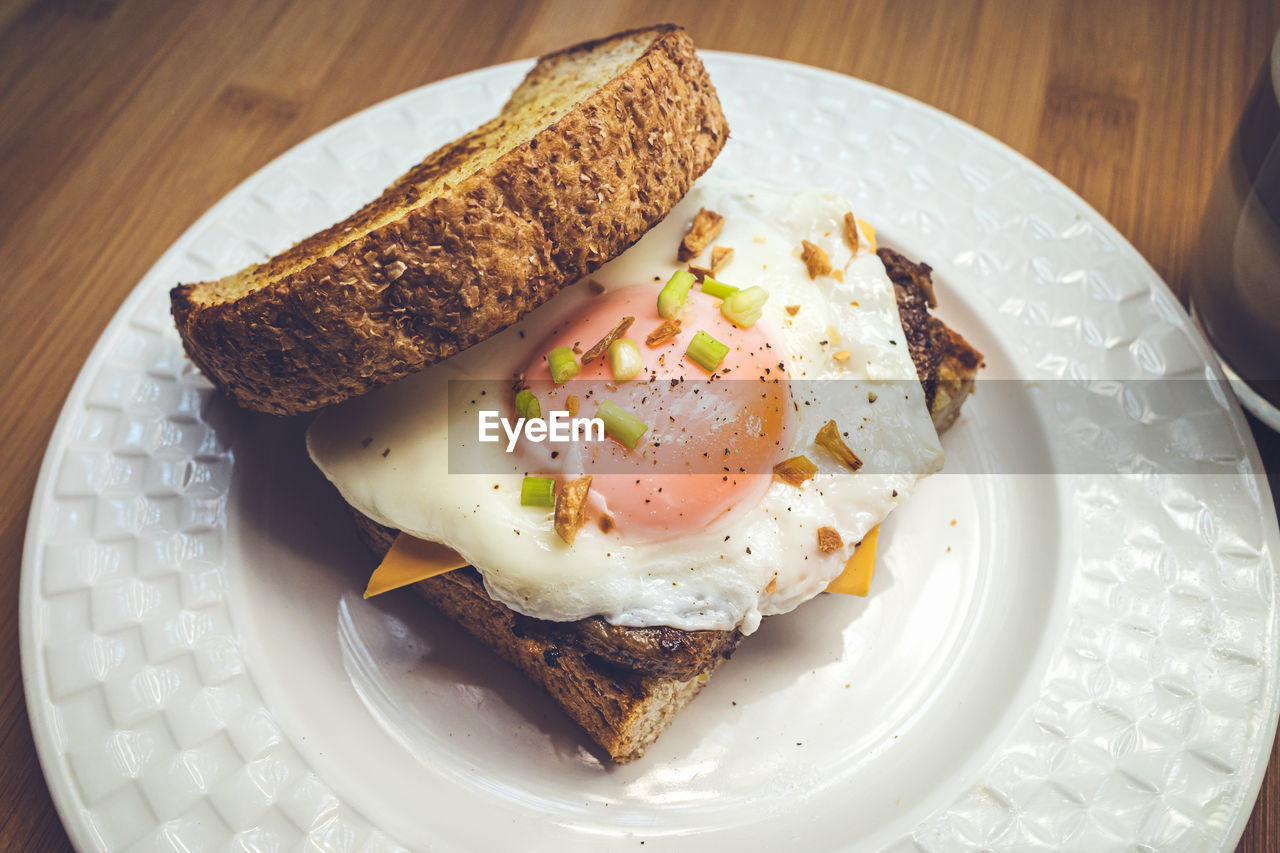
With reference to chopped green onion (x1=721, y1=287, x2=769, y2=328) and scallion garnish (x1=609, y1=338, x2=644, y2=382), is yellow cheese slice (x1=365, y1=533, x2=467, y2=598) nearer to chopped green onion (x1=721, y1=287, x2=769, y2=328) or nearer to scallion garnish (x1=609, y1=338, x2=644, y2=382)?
scallion garnish (x1=609, y1=338, x2=644, y2=382)

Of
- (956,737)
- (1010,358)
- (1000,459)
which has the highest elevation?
(1010,358)

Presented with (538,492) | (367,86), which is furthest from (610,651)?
(367,86)

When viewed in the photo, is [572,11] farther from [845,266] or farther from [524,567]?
[524,567]

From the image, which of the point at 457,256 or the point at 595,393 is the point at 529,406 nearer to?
the point at 595,393

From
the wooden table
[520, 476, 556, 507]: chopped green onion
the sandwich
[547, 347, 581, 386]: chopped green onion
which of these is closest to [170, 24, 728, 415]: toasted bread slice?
the sandwich

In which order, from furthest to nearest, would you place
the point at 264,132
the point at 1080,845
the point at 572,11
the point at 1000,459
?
the point at 572,11 → the point at 264,132 → the point at 1000,459 → the point at 1080,845

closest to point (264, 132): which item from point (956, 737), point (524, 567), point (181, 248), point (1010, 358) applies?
point (181, 248)
